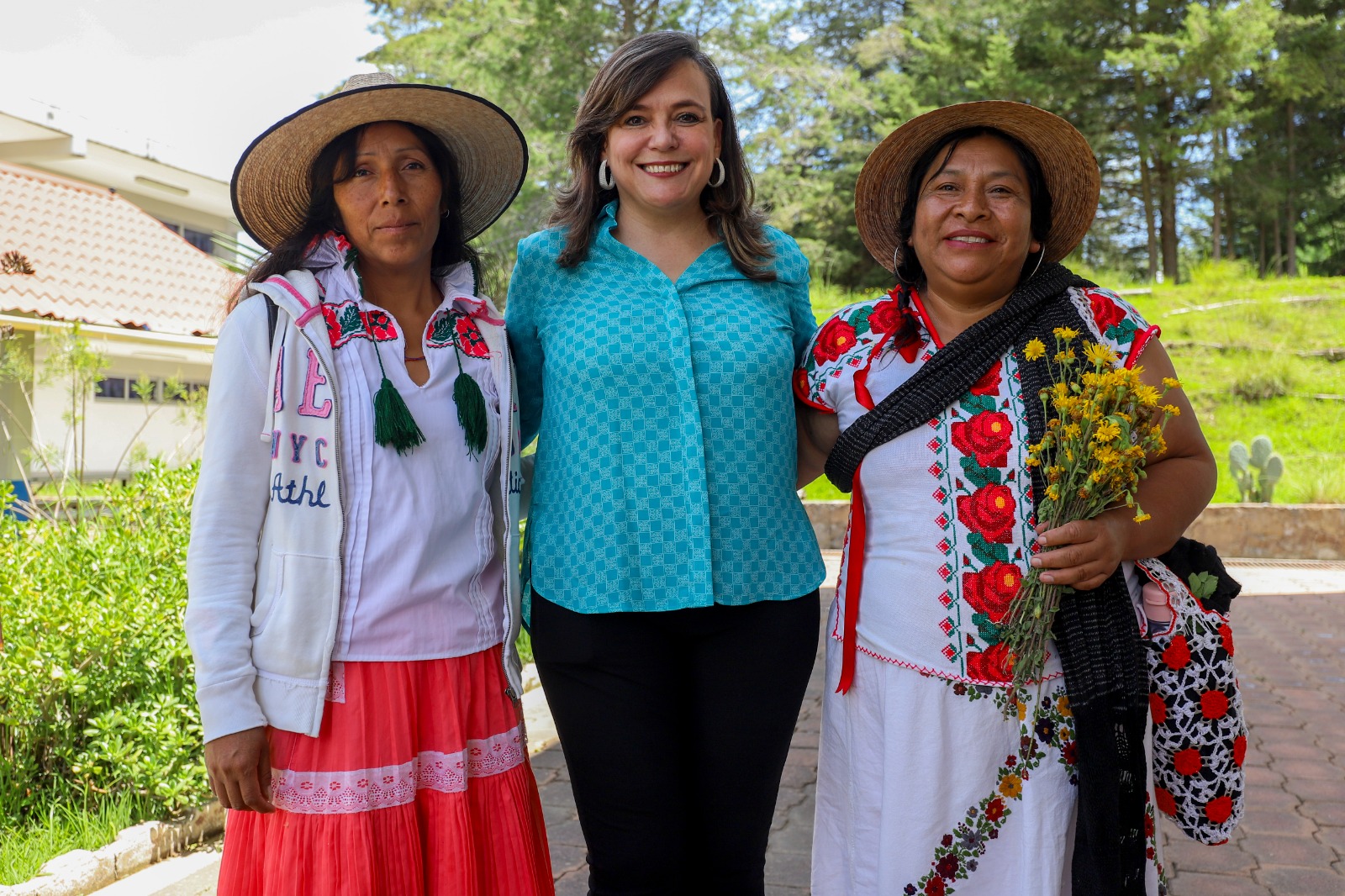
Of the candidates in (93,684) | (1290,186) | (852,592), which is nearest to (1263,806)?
(852,592)

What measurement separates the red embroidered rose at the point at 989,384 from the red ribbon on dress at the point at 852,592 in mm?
282

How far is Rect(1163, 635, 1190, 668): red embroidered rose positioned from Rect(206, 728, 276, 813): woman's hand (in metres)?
1.70

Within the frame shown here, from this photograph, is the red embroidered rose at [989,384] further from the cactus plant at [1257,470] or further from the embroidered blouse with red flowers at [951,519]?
the cactus plant at [1257,470]

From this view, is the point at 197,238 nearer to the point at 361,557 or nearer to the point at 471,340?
the point at 471,340

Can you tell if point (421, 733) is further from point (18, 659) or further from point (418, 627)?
point (18, 659)

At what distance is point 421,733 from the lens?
201 cm

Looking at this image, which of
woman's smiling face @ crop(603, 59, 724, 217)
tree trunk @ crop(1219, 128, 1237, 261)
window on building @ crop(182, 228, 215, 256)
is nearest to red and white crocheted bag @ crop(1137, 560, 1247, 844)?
woman's smiling face @ crop(603, 59, 724, 217)

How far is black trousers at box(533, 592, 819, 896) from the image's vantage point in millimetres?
2199

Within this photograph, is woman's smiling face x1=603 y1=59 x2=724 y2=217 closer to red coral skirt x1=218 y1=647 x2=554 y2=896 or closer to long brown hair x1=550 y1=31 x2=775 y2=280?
long brown hair x1=550 y1=31 x2=775 y2=280

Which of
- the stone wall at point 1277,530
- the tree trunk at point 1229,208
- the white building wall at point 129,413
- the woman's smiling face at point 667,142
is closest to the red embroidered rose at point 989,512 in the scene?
the woman's smiling face at point 667,142

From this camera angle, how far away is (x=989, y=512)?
6.77 feet

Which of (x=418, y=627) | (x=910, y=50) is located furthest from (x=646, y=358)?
(x=910, y=50)

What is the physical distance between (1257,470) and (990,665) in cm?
1002

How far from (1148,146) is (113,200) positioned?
18828 millimetres
